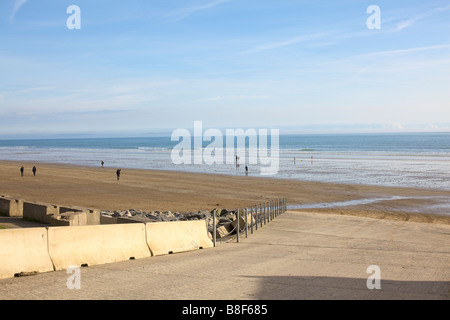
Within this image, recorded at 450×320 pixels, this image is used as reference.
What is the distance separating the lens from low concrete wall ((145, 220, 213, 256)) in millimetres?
10594

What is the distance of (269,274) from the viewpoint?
884 centimetres

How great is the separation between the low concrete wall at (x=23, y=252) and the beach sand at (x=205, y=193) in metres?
16.5

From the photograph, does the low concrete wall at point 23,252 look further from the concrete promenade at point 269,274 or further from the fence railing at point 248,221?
the fence railing at point 248,221

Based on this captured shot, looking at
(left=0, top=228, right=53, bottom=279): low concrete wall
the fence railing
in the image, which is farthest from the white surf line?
(left=0, top=228, right=53, bottom=279): low concrete wall

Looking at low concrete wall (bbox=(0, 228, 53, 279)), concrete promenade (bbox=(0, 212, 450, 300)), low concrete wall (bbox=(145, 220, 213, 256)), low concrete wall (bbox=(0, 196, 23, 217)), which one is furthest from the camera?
low concrete wall (bbox=(0, 196, 23, 217))

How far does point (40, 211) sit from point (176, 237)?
4.67m

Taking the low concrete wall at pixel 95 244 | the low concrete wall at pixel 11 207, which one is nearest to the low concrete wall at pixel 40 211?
the low concrete wall at pixel 11 207

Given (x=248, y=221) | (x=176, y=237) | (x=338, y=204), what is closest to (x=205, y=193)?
(x=338, y=204)

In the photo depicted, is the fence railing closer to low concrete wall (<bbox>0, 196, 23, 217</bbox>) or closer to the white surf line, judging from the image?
the white surf line

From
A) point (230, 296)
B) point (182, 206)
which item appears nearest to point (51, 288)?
point (230, 296)

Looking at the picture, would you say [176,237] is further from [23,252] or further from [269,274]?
[23,252]

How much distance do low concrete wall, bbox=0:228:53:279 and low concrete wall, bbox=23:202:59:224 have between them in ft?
16.1

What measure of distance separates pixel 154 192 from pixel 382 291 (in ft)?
86.9
